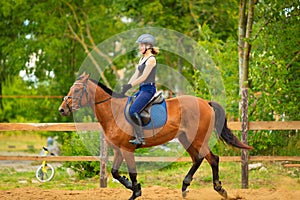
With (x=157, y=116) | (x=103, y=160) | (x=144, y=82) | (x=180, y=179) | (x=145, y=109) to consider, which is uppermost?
(x=144, y=82)

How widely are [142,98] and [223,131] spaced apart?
1.77 metres

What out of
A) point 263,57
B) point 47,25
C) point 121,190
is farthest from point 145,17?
point 121,190

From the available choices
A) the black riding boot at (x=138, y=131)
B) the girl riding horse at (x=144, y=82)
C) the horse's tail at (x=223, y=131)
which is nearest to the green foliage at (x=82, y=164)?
the horse's tail at (x=223, y=131)

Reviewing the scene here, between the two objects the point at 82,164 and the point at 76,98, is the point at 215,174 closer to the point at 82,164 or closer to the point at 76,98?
the point at 76,98

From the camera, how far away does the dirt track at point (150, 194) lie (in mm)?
8812

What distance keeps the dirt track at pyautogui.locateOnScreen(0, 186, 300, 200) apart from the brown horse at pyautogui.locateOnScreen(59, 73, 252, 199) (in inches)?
15.9

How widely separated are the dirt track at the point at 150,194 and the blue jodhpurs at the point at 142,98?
1.65m

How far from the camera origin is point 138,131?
818cm

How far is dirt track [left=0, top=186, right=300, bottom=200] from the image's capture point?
8.81m

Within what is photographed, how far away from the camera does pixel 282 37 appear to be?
1244 cm

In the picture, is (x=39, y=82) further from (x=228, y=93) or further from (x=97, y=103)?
(x=97, y=103)

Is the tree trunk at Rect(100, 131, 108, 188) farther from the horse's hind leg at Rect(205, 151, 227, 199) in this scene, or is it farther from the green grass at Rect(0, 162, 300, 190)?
the horse's hind leg at Rect(205, 151, 227, 199)

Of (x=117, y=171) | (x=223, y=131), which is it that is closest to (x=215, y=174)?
(x=223, y=131)

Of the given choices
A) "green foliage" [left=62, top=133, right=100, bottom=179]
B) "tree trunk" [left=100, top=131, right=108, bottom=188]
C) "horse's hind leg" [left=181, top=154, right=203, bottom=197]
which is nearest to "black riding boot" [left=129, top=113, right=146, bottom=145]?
"horse's hind leg" [left=181, top=154, right=203, bottom=197]
